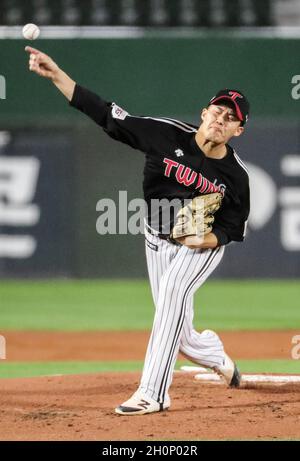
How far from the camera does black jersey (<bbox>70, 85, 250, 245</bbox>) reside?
5.11 meters

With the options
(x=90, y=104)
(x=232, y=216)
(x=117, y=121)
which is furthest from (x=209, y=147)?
(x=90, y=104)

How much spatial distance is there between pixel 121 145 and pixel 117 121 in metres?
7.50

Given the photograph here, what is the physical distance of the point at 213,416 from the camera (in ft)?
16.7

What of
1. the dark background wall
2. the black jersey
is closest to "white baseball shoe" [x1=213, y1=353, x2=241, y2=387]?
the black jersey

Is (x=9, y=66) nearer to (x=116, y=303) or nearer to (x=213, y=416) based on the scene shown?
(x=116, y=303)

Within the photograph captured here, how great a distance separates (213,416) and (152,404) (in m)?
0.33

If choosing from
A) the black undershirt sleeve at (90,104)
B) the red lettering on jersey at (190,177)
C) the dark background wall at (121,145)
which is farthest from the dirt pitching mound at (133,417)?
the dark background wall at (121,145)

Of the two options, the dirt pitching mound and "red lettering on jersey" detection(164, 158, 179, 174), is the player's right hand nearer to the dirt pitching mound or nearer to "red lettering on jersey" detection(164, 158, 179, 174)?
"red lettering on jersey" detection(164, 158, 179, 174)

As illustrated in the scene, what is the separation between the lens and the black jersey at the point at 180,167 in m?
5.11

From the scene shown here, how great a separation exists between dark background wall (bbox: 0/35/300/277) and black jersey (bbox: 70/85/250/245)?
702cm

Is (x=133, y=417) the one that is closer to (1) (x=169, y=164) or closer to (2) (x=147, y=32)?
(1) (x=169, y=164)

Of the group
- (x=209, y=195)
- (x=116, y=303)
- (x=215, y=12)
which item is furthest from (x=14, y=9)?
(x=209, y=195)

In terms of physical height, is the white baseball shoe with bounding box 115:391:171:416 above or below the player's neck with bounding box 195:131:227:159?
below

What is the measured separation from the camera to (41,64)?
189 inches
